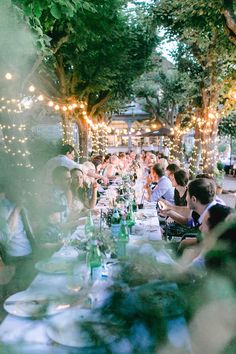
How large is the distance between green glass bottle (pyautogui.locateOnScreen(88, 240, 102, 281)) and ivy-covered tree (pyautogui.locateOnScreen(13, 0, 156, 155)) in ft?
30.1

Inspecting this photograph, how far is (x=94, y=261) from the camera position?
2615 mm

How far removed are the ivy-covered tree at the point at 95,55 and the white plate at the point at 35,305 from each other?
964 centimetres

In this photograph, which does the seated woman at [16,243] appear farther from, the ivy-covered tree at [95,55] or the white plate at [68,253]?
the ivy-covered tree at [95,55]

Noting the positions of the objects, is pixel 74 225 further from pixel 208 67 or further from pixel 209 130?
pixel 208 67

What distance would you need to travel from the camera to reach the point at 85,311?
6.81 feet

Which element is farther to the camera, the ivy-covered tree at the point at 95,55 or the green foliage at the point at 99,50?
the ivy-covered tree at the point at 95,55

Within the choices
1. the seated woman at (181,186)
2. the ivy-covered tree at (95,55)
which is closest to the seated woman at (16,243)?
the seated woman at (181,186)

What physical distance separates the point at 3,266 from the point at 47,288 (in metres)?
1.40

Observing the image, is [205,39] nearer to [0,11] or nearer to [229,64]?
[229,64]

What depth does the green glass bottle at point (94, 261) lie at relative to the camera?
8.30 ft

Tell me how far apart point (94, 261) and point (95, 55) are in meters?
14.1

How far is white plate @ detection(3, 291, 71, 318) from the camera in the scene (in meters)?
2.05

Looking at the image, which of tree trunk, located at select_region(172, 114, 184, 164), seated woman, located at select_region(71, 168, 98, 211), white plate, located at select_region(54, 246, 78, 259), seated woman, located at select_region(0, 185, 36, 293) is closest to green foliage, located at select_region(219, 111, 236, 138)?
tree trunk, located at select_region(172, 114, 184, 164)

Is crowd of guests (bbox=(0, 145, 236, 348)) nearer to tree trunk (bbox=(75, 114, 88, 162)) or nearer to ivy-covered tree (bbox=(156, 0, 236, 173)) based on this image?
ivy-covered tree (bbox=(156, 0, 236, 173))
